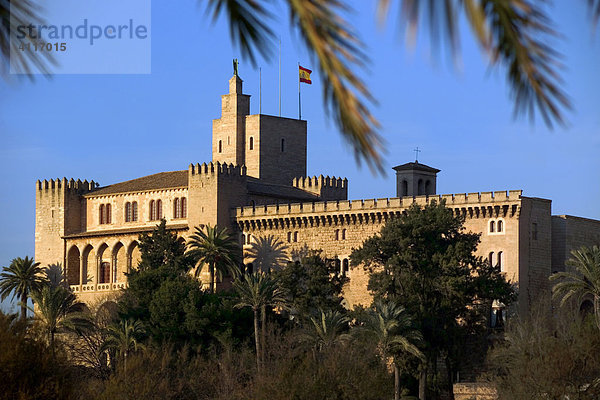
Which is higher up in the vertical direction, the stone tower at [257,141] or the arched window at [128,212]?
the stone tower at [257,141]

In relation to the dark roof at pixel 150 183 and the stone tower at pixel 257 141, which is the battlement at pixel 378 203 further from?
the stone tower at pixel 257 141

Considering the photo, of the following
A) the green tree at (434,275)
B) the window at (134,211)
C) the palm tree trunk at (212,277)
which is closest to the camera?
the green tree at (434,275)

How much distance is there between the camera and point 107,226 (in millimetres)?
75438

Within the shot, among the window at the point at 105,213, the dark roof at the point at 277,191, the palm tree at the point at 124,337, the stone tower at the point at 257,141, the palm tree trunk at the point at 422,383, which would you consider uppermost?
the stone tower at the point at 257,141

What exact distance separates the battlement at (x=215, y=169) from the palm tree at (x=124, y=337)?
40.5ft

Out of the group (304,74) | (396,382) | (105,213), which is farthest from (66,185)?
(396,382)

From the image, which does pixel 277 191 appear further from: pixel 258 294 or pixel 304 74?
pixel 258 294

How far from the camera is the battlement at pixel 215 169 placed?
2714 inches

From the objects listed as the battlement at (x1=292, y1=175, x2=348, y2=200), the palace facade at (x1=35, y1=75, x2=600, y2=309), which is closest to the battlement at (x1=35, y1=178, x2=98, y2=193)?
the palace facade at (x1=35, y1=75, x2=600, y2=309)

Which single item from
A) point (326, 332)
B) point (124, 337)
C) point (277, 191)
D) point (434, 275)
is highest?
point (277, 191)

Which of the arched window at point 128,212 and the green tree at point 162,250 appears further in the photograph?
the arched window at point 128,212

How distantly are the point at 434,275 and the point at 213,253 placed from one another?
13.5 meters

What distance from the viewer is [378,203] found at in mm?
65750

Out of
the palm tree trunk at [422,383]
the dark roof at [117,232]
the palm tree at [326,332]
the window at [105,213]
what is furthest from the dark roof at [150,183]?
the palm tree trunk at [422,383]
